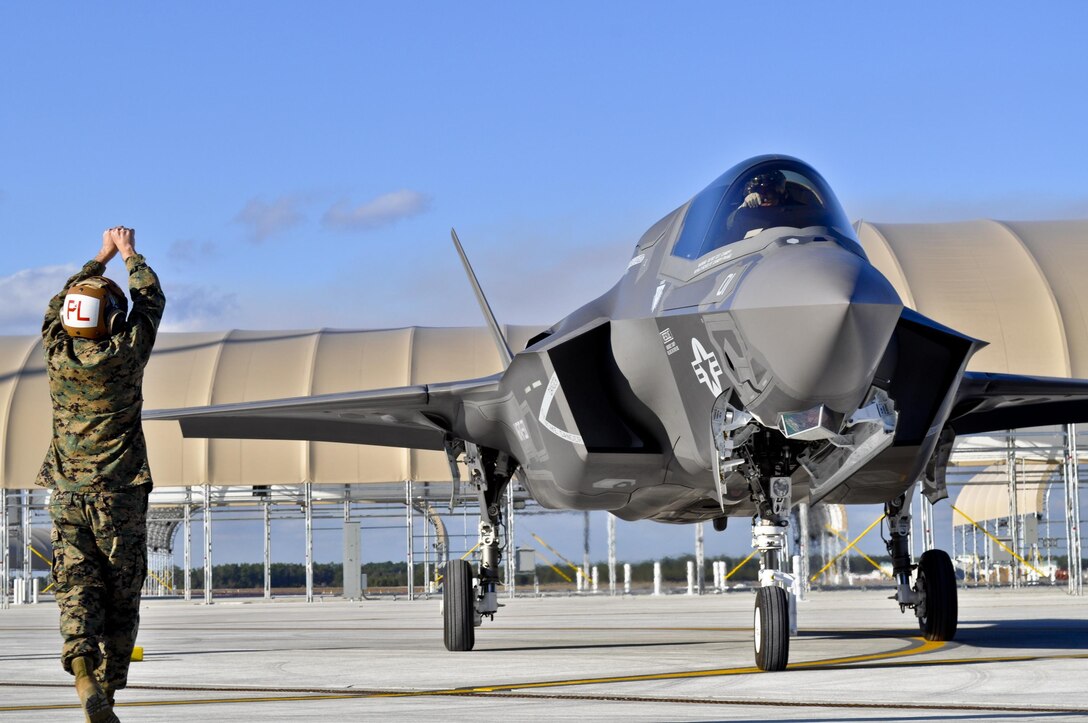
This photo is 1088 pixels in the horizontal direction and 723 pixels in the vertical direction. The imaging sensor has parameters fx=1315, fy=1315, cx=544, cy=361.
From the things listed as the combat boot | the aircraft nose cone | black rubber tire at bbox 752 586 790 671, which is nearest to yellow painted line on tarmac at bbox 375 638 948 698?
black rubber tire at bbox 752 586 790 671

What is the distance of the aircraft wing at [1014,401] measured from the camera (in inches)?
448

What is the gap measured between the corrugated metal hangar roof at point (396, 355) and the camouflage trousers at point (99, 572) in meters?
27.7

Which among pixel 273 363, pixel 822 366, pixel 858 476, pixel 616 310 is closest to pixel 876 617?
pixel 858 476

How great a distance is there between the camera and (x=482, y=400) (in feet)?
37.6

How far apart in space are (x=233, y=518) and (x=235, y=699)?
29.3 meters

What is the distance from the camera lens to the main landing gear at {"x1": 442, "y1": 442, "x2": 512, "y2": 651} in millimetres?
11703

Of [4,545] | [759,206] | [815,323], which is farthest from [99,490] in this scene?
[4,545]

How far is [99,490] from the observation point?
18.2 ft

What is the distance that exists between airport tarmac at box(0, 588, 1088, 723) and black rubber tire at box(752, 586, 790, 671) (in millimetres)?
141

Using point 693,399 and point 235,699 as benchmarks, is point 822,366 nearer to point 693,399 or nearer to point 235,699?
point 693,399

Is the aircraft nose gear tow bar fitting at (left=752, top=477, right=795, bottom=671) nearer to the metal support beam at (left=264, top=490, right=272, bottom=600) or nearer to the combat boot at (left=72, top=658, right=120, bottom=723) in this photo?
the combat boot at (left=72, top=658, right=120, bottom=723)

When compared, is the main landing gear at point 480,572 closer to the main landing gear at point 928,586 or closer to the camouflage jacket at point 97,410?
the main landing gear at point 928,586

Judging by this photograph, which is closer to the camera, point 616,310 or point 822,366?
point 822,366

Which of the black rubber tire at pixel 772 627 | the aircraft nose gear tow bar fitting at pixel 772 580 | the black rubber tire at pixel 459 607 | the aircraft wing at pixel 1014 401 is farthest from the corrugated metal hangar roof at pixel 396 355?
the black rubber tire at pixel 772 627
